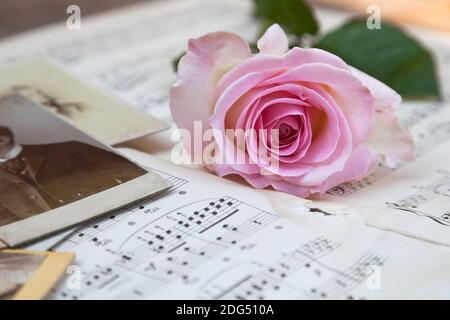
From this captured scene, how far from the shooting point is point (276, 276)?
518 millimetres

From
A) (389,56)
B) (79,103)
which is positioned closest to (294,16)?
(389,56)

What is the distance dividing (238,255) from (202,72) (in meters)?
0.17

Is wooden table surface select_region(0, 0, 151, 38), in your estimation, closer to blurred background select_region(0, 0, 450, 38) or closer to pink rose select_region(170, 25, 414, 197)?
blurred background select_region(0, 0, 450, 38)

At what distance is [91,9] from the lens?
4.57 feet

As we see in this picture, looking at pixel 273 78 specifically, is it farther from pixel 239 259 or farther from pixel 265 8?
pixel 265 8

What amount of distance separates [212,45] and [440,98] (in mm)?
391

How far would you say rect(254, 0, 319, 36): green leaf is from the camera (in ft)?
3.01

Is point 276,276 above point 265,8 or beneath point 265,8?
beneath

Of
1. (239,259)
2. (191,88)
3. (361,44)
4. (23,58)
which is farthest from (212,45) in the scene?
(23,58)

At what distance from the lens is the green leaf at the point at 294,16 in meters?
0.92

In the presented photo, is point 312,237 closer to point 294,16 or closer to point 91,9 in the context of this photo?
point 294,16

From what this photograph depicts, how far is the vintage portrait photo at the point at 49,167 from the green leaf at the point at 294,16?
35 centimetres

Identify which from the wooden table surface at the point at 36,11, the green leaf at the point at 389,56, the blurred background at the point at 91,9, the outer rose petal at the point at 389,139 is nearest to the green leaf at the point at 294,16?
the green leaf at the point at 389,56

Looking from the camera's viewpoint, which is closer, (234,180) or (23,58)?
(234,180)
